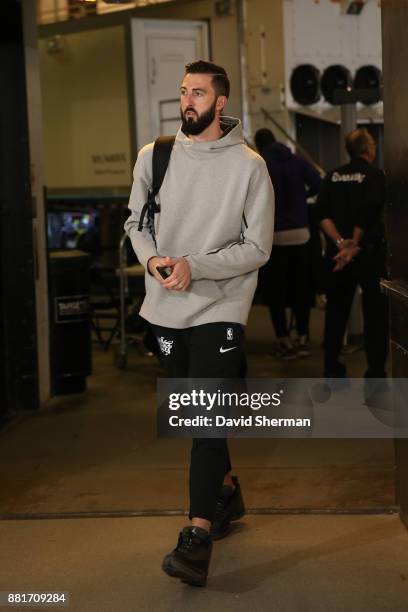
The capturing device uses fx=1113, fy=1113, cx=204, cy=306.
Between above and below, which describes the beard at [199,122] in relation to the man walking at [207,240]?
above

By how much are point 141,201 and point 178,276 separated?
0.41 metres

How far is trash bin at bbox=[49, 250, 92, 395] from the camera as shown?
7262mm

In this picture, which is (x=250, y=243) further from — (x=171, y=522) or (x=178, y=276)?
(x=171, y=522)

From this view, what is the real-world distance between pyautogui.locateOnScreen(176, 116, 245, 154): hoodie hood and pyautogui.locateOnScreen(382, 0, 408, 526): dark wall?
647 mm

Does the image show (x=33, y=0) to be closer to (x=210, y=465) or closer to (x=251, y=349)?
(x=251, y=349)

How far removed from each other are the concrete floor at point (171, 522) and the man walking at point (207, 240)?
0.25 m

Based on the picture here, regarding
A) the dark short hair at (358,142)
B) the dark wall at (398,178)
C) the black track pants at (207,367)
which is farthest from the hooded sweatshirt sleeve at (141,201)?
the dark short hair at (358,142)

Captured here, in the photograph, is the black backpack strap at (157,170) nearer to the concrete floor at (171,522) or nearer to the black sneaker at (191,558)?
the black sneaker at (191,558)

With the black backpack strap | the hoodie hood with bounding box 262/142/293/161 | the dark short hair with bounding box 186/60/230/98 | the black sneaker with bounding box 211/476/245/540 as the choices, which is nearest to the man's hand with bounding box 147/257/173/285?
the black backpack strap

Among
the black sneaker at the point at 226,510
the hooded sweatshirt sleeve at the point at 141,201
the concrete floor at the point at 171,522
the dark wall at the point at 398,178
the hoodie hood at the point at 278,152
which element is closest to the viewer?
the concrete floor at the point at 171,522

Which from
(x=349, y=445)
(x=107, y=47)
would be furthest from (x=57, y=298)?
(x=107, y=47)

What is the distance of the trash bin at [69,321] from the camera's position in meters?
7.26

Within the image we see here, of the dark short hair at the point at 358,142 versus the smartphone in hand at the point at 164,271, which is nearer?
the smartphone in hand at the point at 164,271

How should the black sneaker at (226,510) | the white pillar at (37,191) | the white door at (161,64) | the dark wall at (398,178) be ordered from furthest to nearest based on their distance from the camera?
the white door at (161,64), the white pillar at (37,191), the black sneaker at (226,510), the dark wall at (398,178)
